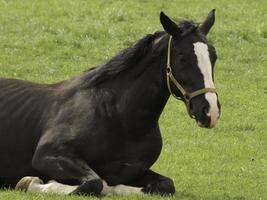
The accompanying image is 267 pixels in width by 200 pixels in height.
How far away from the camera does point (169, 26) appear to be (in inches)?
379

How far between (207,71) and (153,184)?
5.34 ft

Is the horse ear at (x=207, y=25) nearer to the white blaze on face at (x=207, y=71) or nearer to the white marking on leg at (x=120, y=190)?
the white blaze on face at (x=207, y=71)

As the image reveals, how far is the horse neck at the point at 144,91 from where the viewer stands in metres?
9.98

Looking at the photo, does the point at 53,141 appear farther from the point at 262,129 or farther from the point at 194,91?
the point at 262,129

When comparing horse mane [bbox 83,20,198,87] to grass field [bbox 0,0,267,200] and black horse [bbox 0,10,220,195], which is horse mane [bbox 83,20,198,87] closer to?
black horse [bbox 0,10,220,195]

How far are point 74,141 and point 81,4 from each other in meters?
16.2

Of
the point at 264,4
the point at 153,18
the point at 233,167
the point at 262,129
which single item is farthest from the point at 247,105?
the point at 264,4

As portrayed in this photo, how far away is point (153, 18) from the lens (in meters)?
25.0

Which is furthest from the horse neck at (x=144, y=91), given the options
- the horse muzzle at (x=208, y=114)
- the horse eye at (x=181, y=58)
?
the horse muzzle at (x=208, y=114)

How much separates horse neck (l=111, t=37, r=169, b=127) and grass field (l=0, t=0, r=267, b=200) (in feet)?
3.13

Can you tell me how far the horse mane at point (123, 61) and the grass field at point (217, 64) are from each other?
1.47 m

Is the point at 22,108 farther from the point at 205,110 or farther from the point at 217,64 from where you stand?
the point at 217,64

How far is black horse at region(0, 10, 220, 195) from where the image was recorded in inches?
380

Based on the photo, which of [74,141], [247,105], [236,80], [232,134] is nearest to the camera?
[74,141]
